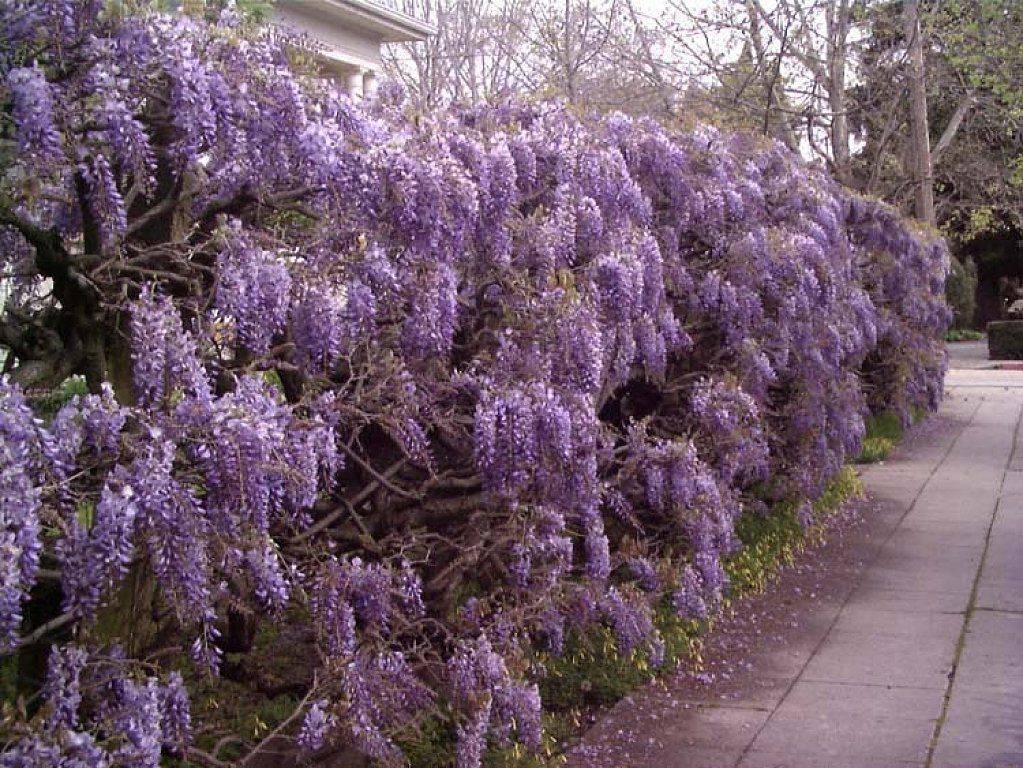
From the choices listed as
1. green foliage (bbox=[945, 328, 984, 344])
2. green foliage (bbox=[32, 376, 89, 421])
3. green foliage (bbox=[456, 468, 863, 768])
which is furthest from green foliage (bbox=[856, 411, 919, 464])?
green foliage (bbox=[945, 328, 984, 344])

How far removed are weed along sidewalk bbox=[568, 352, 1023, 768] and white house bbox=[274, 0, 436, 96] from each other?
1158 centimetres

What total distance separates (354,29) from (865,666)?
633 inches

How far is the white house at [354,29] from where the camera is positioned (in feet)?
60.6

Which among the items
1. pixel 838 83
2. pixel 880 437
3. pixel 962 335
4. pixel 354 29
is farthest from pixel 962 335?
pixel 880 437

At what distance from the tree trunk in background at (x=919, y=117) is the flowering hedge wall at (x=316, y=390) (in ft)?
34.6

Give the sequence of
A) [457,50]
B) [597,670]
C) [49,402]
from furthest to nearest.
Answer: [457,50] → [597,670] → [49,402]

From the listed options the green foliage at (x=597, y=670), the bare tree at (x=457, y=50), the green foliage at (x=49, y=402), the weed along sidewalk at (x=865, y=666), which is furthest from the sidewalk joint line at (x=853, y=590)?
the bare tree at (x=457, y=50)

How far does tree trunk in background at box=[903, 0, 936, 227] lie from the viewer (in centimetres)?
1602

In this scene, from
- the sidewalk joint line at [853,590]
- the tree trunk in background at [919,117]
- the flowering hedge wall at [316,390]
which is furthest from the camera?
the tree trunk in background at [919,117]

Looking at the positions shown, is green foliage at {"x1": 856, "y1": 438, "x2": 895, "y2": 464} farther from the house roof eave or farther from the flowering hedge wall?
the house roof eave

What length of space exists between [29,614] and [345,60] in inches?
661

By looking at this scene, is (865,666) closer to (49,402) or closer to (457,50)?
(49,402)

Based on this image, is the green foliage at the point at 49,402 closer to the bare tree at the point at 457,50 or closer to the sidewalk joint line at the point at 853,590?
the sidewalk joint line at the point at 853,590

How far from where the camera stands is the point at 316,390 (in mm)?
4176
